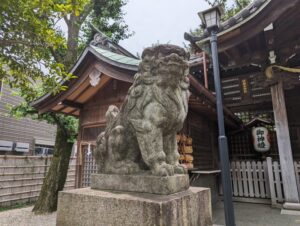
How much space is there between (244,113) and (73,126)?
733 centimetres

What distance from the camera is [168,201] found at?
199 cm

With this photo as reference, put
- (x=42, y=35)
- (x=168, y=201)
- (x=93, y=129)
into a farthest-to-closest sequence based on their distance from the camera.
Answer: (x=93, y=129)
(x=42, y=35)
(x=168, y=201)

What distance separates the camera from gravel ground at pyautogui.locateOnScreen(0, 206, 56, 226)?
5.95m

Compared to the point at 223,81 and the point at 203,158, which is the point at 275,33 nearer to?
the point at 223,81

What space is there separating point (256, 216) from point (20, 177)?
9071mm

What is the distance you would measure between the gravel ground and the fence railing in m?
1.75

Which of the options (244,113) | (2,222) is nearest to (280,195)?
(244,113)

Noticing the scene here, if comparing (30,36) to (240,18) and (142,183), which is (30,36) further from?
(240,18)

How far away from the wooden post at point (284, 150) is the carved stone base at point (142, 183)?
473 centimetres

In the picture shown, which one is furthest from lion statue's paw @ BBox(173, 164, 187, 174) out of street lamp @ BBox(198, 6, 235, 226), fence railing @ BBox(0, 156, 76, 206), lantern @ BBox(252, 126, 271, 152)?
fence railing @ BBox(0, 156, 76, 206)

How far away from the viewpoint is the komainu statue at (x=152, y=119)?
7.84 feet

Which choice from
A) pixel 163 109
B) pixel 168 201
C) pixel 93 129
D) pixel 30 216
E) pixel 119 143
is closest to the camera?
pixel 168 201

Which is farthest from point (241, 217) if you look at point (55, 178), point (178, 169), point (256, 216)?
point (55, 178)

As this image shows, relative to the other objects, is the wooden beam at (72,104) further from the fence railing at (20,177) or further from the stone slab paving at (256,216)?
the stone slab paving at (256,216)
